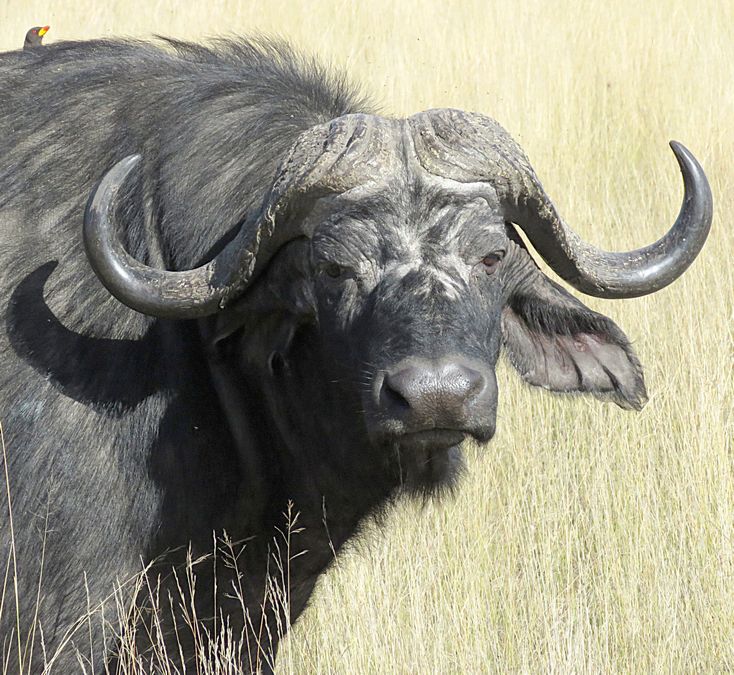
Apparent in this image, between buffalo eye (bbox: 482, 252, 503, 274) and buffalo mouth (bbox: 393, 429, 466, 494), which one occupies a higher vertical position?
buffalo eye (bbox: 482, 252, 503, 274)

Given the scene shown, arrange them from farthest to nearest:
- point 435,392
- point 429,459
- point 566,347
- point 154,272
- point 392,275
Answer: point 566,347 < point 429,459 < point 154,272 < point 392,275 < point 435,392

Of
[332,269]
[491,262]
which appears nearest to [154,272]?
[332,269]

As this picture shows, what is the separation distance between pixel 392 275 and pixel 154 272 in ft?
2.58

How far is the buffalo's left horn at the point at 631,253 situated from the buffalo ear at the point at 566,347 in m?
0.11

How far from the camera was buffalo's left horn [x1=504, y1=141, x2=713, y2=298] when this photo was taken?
3982 millimetres

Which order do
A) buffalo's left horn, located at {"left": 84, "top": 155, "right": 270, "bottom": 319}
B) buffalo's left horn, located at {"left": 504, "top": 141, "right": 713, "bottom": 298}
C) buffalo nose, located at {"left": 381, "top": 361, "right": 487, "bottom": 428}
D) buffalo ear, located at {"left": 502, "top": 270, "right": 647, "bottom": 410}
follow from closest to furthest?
buffalo nose, located at {"left": 381, "top": 361, "right": 487, "bottom": 428}, buffalo's left horn, located at {"left": 84, "top": 155, "right": 270, "bottom": 319}, buffalo's left horn, located at {"left": 504, "top": 141, "right": 713, "bottom": 298}, buffalo ear, located at {"left": 502, "top": 270, "right": 647, "bottom": 410}

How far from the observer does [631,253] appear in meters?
4.20

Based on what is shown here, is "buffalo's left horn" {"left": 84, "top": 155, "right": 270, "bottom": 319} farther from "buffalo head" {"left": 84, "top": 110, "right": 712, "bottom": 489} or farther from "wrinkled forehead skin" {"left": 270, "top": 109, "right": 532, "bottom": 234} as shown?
"wrinkled forehead skin" {"left": 270, "top": 109, "right": 532, "bottom": 234}

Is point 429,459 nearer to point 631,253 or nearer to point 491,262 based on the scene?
point 491,262

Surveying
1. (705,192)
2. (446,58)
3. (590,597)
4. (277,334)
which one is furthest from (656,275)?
(446,58)

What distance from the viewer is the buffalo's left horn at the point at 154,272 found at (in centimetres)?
368

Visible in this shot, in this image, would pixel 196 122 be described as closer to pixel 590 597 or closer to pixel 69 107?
pixel 69 107

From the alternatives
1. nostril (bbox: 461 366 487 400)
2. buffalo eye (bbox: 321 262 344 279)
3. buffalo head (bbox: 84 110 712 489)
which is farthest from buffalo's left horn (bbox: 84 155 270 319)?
nostril (bbox: 461 366 487 400)

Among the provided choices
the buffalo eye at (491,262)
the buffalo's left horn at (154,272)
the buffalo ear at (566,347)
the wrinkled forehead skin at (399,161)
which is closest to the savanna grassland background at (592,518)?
the buffalo ear at (566,347)
